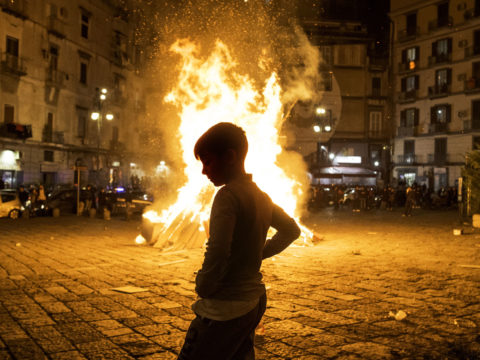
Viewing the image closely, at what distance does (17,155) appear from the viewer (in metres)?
28.1

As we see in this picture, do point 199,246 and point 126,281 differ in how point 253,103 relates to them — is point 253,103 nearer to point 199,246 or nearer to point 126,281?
point 199,246

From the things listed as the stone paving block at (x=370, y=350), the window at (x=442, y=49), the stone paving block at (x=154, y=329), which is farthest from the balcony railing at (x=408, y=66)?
the stone paving block at (x=154, y=329)

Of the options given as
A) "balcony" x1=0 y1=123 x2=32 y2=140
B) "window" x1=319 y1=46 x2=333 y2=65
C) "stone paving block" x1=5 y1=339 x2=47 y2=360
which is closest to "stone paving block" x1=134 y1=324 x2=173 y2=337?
"stone paving block" x1=5 y1=339 x2=47 y2=360

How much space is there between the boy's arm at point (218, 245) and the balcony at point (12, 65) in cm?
2923

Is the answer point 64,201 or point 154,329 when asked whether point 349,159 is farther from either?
point 154,329

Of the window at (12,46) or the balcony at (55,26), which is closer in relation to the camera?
the window at (12,46)

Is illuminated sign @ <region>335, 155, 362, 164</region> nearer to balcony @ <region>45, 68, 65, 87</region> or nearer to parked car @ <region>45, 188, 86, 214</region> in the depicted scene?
balcony @ <region>45, 68, 65, 87</region>

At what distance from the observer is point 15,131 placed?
27438 mm

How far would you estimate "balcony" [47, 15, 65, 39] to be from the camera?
100 ft

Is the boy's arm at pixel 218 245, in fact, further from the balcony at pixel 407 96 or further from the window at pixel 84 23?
the balcony at pixel 407 96

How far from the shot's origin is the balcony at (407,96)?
4469 centimetres

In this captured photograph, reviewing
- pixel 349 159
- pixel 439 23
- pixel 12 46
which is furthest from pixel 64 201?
pixel 439 23

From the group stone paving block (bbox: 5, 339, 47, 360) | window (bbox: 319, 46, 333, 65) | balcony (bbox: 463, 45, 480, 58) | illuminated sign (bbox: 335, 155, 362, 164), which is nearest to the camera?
stone paving block (bbox: 5, 339, 47, 360)

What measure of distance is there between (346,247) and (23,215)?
1459 centimetres
